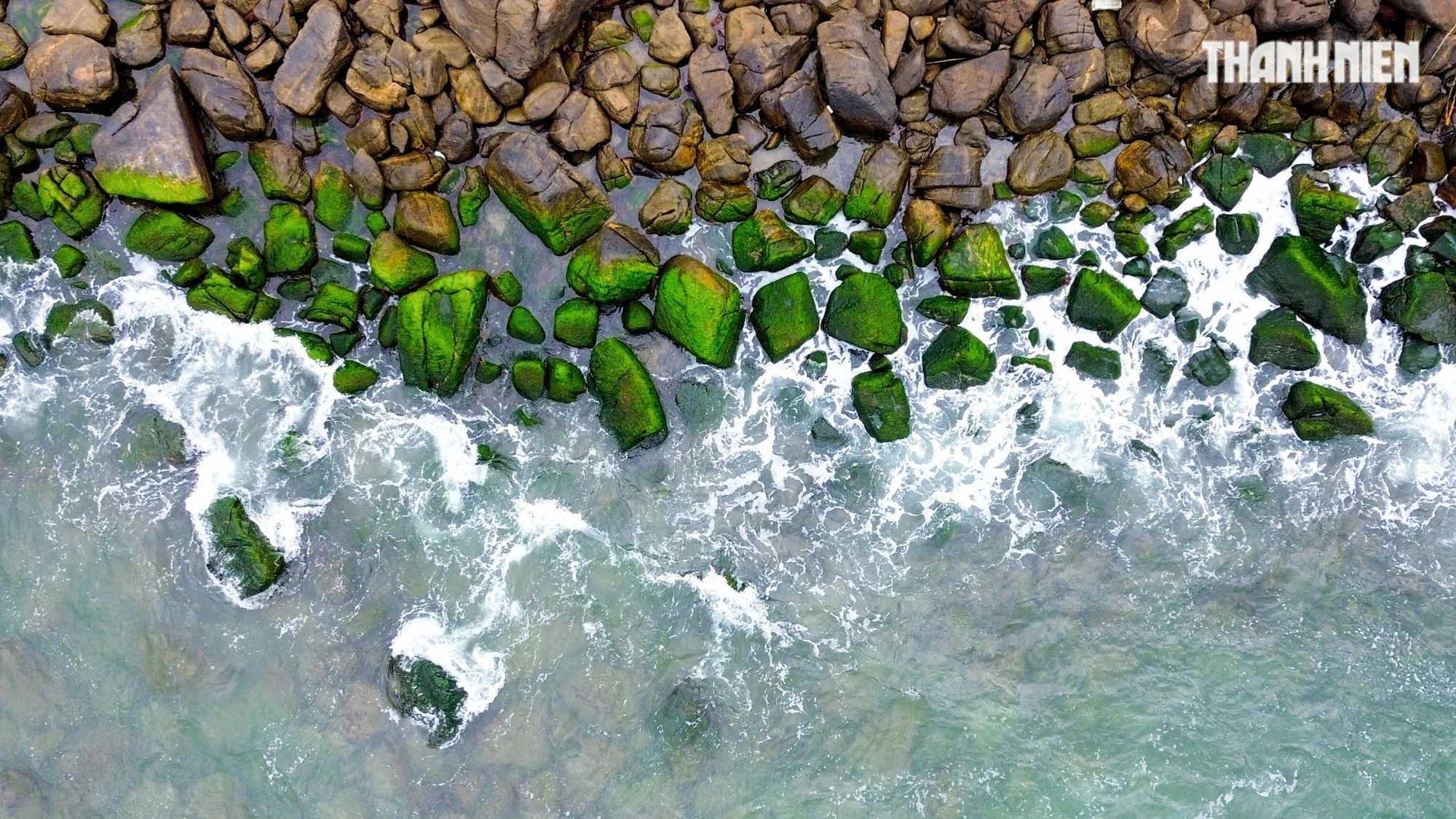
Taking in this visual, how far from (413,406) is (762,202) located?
5.51m

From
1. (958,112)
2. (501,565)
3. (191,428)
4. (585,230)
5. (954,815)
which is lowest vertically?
(954,815)

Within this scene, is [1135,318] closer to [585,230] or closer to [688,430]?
[688,430]

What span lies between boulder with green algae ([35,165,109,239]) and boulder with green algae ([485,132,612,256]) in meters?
5.27

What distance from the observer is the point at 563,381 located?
10328 mm

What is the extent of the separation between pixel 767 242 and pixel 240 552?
808 centimetres

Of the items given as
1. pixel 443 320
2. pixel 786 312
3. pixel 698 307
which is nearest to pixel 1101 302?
pixel 786 312

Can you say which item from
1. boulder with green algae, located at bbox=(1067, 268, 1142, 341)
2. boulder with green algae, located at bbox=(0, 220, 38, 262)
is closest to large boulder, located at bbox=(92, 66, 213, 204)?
boulder with green algae, located at bbox=(0, 220, 38, 262)

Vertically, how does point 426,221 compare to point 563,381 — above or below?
above

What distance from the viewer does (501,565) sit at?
10555mm

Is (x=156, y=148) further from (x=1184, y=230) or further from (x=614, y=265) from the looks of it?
(x=1184, y=230)

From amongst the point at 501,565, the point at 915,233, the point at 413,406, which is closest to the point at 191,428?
the point at 413,406

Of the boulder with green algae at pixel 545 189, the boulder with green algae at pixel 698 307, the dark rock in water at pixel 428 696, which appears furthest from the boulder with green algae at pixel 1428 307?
the dark rock in water at pixel 428 696

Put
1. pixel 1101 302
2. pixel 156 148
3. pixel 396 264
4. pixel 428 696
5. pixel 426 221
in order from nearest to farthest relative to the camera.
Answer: pixel 156 148, pixel 426 221, pixel 396 264, pixel 428 696, pixel 1101 302

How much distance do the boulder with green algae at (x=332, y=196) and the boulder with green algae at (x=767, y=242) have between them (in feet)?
17.0
